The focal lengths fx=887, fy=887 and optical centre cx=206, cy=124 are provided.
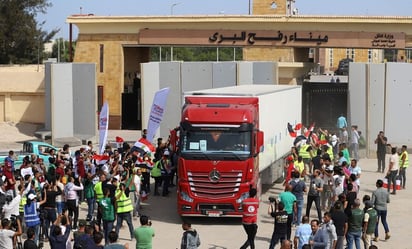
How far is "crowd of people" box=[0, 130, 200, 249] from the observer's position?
53.5 feet

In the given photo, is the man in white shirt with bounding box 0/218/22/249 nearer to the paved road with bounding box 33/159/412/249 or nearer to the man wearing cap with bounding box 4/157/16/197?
the paved road with bounding box 33/159/412/249

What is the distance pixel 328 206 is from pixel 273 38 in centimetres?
2457

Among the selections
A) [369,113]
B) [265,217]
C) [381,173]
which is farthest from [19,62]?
[265,217]

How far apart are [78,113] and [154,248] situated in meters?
23.0

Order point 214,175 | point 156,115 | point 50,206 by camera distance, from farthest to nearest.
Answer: point 156,115, point 214,175, point 50,206

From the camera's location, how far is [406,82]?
36.8 metres

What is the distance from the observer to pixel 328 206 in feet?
76.1

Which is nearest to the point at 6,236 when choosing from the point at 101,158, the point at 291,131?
the point at 101,158

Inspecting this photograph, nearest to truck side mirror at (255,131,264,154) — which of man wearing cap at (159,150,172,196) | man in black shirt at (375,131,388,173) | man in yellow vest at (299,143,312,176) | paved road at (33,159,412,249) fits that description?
paved road at (33,159,412,249)

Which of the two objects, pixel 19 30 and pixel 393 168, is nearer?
pixel 393 168

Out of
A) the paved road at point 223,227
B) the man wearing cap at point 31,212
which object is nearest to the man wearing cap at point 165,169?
the paved road at point 223,227

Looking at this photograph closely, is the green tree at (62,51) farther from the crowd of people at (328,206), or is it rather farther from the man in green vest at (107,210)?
the man in green vest at (107,210)

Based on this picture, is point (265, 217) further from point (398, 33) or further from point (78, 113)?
point (398, 33)

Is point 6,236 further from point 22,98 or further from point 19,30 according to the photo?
point 19,30
